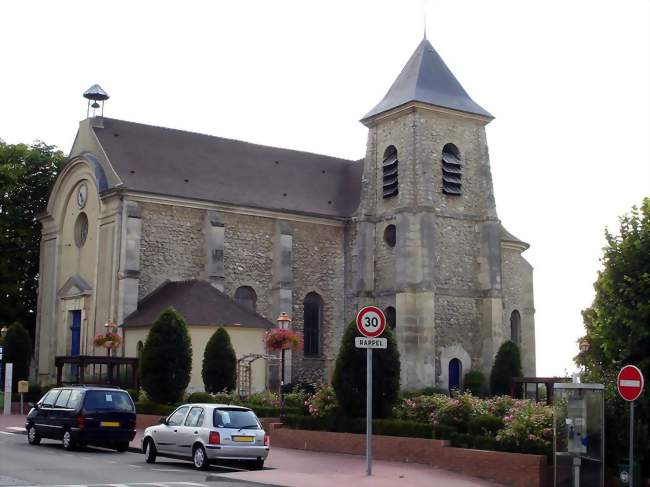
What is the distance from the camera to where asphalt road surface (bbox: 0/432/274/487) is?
16453 mm

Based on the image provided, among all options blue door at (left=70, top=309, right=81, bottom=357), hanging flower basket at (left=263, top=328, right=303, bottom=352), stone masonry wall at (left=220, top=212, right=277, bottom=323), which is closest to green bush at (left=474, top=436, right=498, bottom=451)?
hanging flower basket at (left=263, top=328, right=303, bottom=352)

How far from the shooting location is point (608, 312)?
19.0m

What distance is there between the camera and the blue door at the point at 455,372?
1615 inches

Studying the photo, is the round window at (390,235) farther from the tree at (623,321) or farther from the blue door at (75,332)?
the tree at (623,321)

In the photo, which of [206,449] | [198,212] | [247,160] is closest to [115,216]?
[198,212]

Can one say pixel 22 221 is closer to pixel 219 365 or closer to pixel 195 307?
pixel 195 307

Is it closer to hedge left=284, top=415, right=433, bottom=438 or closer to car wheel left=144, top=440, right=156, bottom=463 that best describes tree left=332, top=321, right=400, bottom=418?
hedge left=284, top=415, right=433, bottom=438

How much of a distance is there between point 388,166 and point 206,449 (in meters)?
25.3

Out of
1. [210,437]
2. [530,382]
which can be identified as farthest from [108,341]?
[210,437]

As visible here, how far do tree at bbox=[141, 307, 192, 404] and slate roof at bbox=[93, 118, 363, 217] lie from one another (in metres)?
9.94

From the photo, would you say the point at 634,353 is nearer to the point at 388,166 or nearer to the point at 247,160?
the point at 388,166

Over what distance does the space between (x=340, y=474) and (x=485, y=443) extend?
3.15 metres

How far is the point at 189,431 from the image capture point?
1997cm

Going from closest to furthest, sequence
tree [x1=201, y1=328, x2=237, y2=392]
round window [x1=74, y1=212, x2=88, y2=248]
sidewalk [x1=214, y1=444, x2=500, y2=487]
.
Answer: sidewalk [x1=214, y1=444, x2=500, y2=487], tree [x1=201, y1=328, x2=237, y2=392], round window [x1=74, y1=212, x2=88, y2=248]
